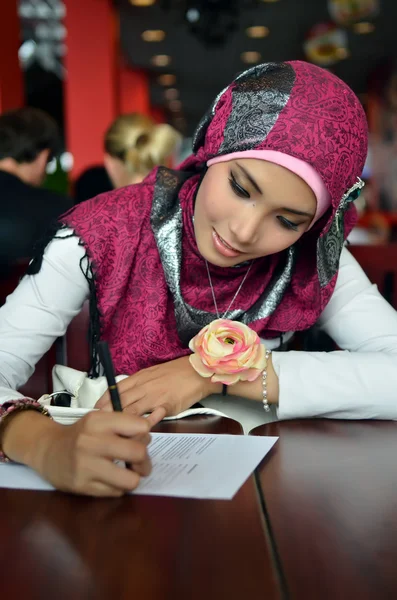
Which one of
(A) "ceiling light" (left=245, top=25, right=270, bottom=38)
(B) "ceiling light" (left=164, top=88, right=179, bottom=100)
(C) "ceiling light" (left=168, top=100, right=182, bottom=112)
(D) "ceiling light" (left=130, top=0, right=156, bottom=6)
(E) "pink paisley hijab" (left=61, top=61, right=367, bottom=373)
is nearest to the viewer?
(E) "pink paisley hijab" (left=61, top=61, right=367, bottom=373)

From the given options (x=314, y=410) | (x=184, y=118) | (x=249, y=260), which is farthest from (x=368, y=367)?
(x=184, y=118)

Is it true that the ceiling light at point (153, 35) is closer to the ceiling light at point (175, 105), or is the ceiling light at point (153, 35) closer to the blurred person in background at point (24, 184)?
the ceiling light at point (175, 105)

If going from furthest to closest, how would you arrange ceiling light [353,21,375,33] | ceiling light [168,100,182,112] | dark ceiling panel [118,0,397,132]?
ceiling light [168,100,182,112] < ceiling light [353,21,375,33] < dark ceiling panel [118,0,397,132]

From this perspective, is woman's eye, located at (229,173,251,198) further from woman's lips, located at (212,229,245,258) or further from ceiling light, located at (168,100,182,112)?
ceiling light, located at (168,100,182,112)

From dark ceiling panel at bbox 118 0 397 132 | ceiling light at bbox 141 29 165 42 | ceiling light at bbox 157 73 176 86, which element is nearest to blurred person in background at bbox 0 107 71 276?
dark ceiling panel at bbox 118 0 397 132

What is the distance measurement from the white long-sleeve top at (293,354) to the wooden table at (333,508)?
0.26 feet

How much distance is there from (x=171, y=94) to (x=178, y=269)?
56.3 ft

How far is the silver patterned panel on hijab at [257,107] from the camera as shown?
1.18 meters

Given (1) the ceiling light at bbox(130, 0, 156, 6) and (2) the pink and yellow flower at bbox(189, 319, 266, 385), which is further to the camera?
Answer: (1) the ceiling light at bbox(130, 0, 156, 6)

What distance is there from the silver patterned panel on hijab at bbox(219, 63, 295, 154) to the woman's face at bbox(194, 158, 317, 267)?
0.13 feet

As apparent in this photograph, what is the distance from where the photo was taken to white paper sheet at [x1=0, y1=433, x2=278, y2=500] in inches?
30.3

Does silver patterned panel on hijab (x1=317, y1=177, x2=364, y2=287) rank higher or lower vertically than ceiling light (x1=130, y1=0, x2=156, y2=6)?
higher

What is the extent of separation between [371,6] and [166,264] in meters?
7.04

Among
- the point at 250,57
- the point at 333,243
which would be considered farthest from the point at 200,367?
the point at 250,57
